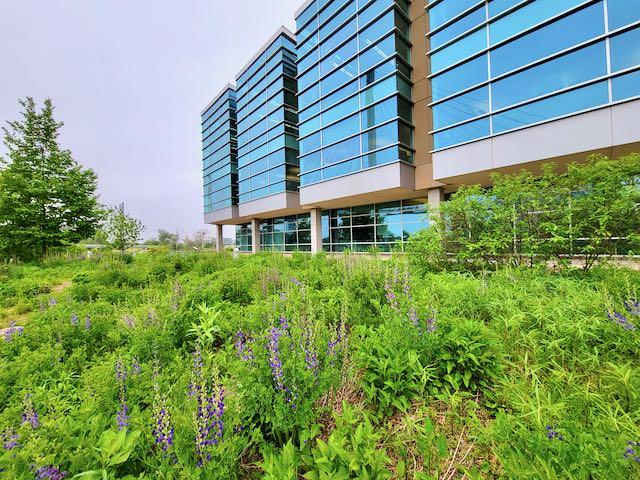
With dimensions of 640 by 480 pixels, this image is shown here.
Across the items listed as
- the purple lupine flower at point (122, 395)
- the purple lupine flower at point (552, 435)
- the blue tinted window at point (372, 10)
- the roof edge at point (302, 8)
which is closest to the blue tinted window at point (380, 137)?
the blue tinted window at point (372, 10)

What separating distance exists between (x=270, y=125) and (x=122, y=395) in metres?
24.6

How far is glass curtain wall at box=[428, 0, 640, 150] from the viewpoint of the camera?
8.11 metres

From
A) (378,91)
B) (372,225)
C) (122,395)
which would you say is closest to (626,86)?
(378,91)

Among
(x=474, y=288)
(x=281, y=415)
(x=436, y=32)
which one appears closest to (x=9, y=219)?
(x=281, y=415)

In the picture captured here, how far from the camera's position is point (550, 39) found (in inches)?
363

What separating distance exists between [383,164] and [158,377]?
45.9 feet

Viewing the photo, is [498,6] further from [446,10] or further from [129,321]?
[129,321]

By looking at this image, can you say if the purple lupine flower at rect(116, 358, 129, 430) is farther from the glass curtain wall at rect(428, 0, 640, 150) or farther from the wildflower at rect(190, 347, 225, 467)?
the glass curtain wall at rect(428, 0, 640, 150)

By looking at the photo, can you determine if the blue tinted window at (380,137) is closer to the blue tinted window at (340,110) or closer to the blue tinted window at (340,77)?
the blue tinted window at (340,110)

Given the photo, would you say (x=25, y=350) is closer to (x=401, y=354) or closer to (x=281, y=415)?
(x=281, y=415)

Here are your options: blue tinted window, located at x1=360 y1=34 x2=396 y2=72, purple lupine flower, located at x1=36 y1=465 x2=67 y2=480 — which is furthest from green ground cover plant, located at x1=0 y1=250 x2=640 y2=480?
blue tinted window, located at x1=360 y1=34 x2=396 y2=72

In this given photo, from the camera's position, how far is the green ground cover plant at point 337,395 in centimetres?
134

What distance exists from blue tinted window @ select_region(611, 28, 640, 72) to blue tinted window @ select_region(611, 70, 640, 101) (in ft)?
1.06

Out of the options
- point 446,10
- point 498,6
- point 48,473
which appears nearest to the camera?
point 48,473
